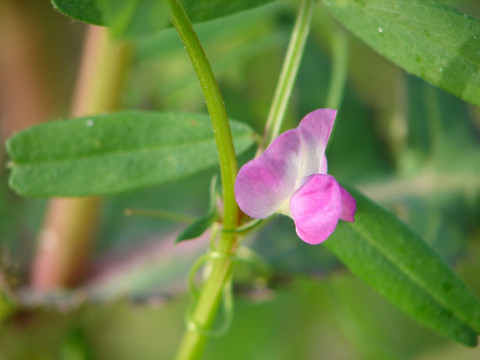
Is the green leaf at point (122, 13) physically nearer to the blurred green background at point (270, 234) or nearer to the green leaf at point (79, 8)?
the green leaf at point (79, 8)

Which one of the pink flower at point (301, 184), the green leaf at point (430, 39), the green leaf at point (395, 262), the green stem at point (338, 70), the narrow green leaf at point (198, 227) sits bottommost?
the green stem at point (338, 70)

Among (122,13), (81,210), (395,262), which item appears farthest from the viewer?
(81,210)

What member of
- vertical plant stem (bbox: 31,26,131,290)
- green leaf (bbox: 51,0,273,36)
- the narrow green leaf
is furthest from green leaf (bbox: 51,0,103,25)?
vertical plant stem (bbox: 31,26,131,290)

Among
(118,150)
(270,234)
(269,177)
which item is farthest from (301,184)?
(270,234)

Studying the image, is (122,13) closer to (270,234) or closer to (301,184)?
(301,184)

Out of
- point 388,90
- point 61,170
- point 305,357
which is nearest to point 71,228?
point 61,170

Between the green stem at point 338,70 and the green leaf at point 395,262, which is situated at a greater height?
the green leaf at point 395,262

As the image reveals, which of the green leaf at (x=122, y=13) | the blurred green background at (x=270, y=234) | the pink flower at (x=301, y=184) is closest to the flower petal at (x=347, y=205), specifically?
the pink flower at (x=301, y=184)
